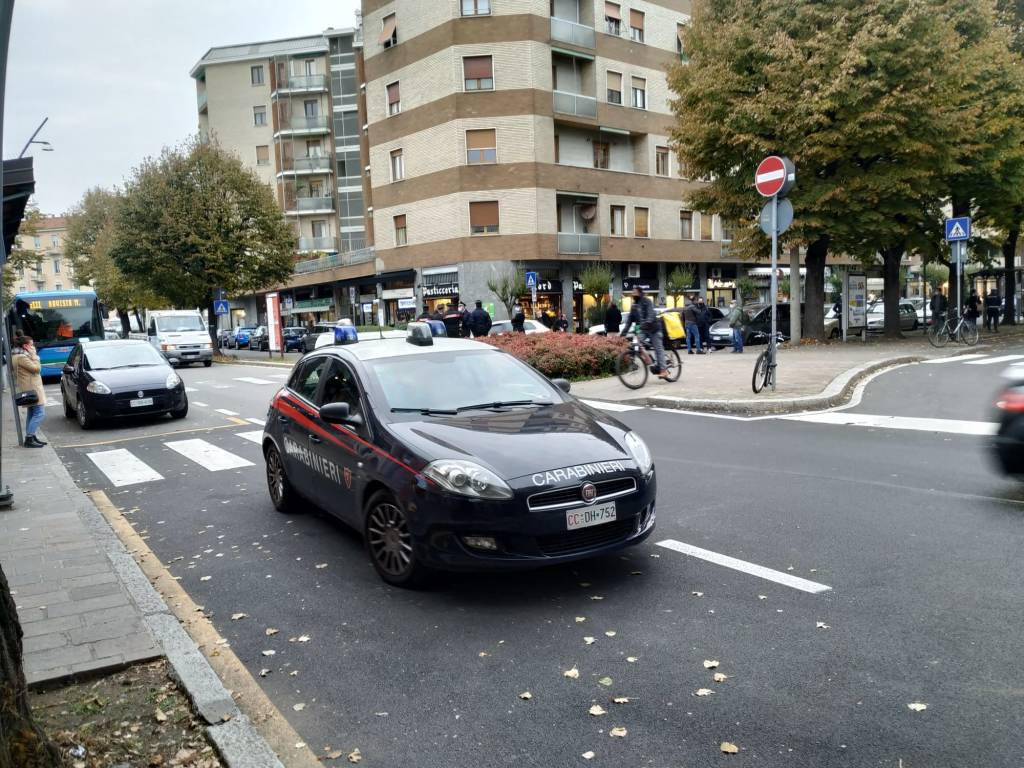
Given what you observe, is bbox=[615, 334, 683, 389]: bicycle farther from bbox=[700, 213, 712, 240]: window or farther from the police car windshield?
bbox=[700, 213, 712, 240]: window

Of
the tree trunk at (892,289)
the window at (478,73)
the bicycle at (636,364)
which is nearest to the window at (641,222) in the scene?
the window at (478,73)

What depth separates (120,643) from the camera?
4.04 metres

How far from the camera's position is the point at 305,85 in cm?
5947

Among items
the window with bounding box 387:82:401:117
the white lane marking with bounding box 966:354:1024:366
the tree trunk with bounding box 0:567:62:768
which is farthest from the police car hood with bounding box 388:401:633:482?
the window with bounding box 387:82:401:117

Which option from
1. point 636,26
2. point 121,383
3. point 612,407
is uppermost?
point 636,26

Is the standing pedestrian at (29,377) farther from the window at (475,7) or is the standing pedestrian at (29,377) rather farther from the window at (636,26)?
the window at (636,26)

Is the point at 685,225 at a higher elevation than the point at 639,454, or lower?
higher

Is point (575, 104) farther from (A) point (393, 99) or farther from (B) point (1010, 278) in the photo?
(B) point (1010, 278)

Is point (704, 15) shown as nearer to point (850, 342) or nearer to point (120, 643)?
point (850, 342)

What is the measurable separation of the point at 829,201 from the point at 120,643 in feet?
70.0

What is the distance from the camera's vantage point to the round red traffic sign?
12070mm

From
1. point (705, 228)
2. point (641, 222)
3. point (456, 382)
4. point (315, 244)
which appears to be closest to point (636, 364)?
point (456, 382)

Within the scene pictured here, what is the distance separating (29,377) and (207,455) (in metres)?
3.18

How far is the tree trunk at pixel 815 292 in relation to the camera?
2416 cm
